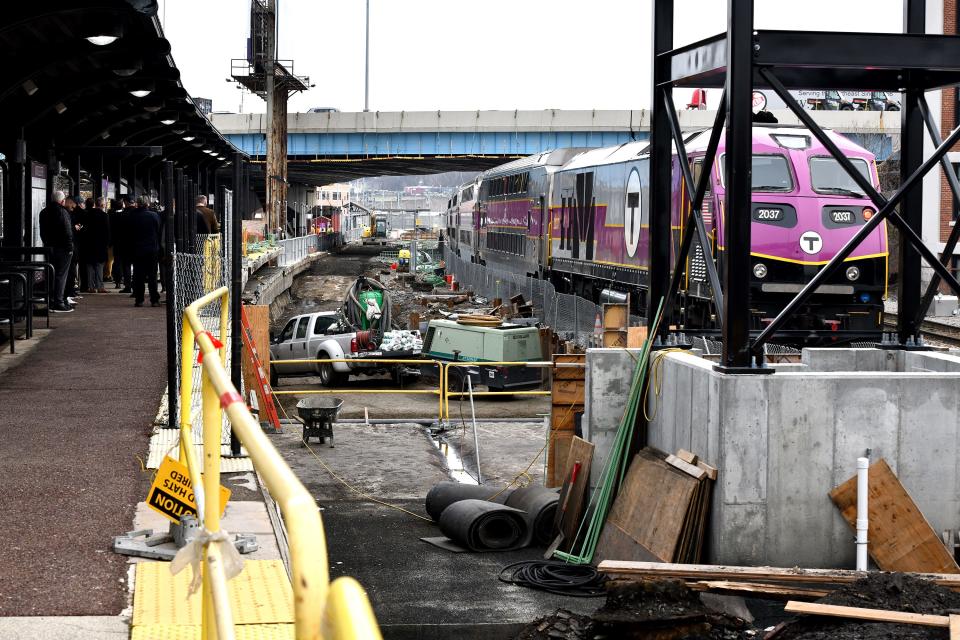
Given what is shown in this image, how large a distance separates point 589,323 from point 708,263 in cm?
1469

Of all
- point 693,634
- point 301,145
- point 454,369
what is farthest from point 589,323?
point 301,145

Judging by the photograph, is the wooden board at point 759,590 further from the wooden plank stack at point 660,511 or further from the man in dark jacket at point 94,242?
the man in dark jacket at point 94,242

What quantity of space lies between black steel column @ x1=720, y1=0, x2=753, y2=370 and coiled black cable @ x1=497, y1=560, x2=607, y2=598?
6.38ft

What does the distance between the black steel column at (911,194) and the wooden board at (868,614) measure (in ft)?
15.1

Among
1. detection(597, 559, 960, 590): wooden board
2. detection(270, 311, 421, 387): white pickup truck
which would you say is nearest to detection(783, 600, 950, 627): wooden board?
detection(597, 559, 960, 590): wooden board

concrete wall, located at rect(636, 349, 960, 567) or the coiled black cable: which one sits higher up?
concrete wall, located at rect(636, 349, 960, 567)

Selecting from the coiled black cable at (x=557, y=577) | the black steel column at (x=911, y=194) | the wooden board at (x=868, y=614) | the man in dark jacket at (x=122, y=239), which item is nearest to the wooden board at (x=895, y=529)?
the wooden board at (x=868, y=614)

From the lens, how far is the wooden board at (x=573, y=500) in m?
10.4

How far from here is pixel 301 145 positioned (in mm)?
72250

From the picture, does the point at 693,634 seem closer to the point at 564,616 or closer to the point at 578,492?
the point at 564,616

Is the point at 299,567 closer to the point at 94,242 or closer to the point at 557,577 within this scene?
the point at 557,577

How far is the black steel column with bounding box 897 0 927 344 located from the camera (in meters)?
11.1

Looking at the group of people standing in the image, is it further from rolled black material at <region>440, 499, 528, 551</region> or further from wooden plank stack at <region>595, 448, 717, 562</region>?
wooden plank stack at <region>595, 448, 717, 562</region>

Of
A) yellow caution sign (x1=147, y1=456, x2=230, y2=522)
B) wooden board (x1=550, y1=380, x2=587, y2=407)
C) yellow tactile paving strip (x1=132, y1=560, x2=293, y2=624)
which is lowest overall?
yellow tactile paving strip (x1=132, y1=560, x2=293, y2=624)
